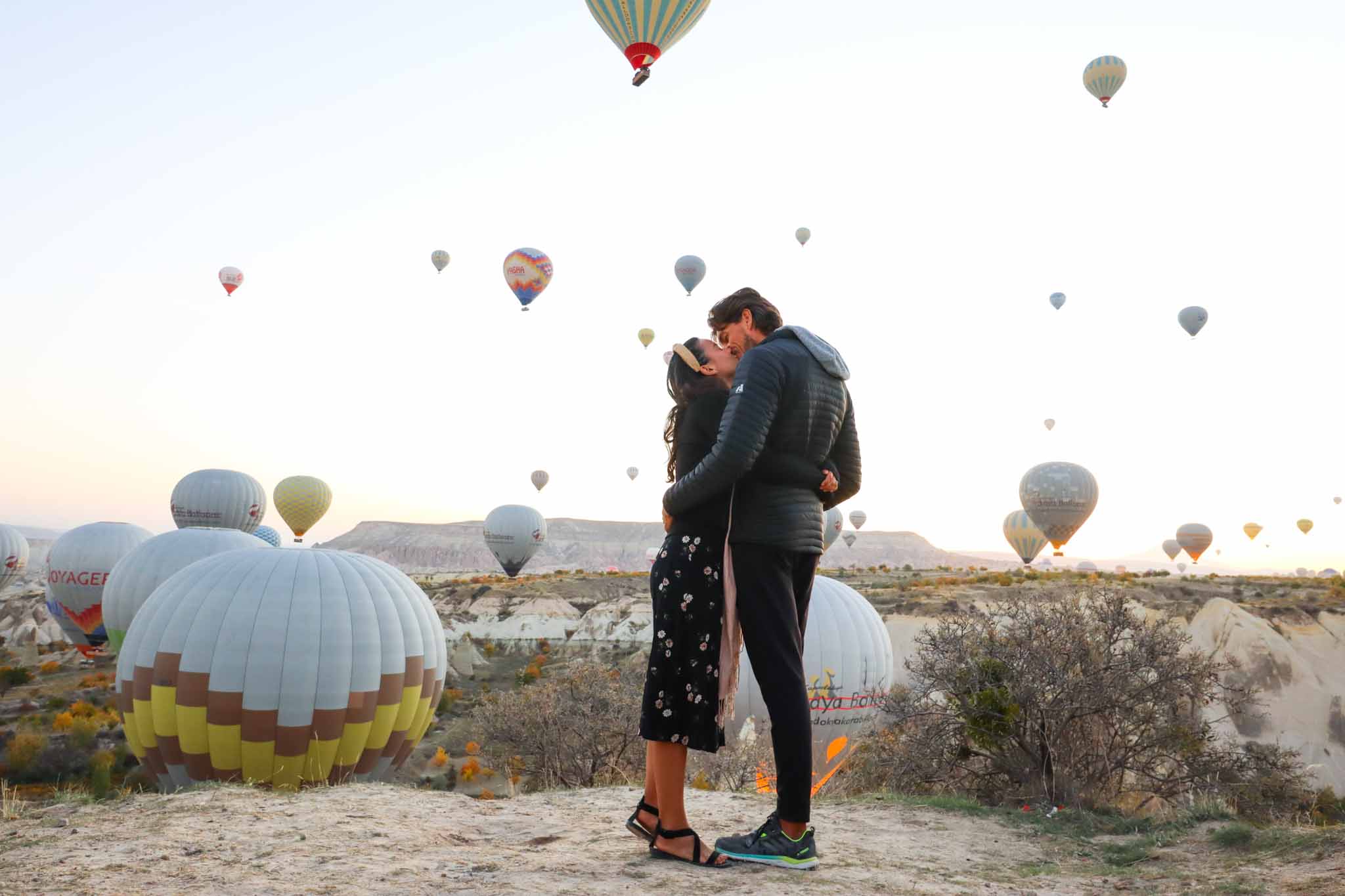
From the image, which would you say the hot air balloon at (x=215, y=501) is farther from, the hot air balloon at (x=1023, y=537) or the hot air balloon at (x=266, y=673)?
the hot air balloon at (x=1023, y=537)

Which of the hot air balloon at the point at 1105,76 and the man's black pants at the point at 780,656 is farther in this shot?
the hot air balloon at the point at 1105,76

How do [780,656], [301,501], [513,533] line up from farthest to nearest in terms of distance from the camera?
[513,533]
[301,501]
[780,656]

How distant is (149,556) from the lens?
24.6 meters

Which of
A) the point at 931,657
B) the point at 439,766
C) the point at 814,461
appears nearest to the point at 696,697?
the point at 814,461

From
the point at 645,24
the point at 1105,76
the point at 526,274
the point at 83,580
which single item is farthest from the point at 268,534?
the point at 1105,76

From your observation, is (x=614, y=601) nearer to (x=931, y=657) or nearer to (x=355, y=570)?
(x=355, y=570)

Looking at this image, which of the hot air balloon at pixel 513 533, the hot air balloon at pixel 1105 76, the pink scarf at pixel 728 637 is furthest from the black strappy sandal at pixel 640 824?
the hot air balloon at pixel 513 533

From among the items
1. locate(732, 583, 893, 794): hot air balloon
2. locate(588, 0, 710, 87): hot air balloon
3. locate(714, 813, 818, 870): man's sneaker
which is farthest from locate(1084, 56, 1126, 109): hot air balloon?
locate(714, 813, 818, 870): man's sneaker

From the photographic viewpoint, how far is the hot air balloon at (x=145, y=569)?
24031 mm

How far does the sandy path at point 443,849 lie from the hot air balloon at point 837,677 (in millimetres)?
10523

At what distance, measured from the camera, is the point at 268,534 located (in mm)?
47062

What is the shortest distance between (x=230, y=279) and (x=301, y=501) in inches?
553

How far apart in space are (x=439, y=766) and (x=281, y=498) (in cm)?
3775

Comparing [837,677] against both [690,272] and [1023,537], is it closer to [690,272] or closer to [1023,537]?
[690,272]
